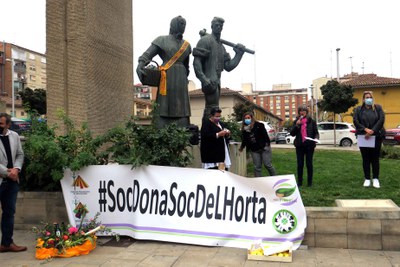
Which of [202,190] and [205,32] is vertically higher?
[205,32]

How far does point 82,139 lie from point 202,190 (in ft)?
7.72

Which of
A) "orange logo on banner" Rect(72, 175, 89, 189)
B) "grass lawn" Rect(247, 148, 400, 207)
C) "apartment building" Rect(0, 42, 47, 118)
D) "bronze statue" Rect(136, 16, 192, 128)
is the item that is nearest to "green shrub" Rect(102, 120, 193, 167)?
"orange logo on banner" Rect(72, 175, 89, 189)

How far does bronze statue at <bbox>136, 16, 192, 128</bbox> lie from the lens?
7.72 metres

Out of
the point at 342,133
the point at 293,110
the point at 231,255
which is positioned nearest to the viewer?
the point at 231,255

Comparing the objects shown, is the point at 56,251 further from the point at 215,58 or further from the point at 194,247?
the point at 215,58

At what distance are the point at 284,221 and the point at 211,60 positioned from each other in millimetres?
4270

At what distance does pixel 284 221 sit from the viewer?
16.6ft

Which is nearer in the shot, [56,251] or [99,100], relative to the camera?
[56,251]

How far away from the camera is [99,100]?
462 inches

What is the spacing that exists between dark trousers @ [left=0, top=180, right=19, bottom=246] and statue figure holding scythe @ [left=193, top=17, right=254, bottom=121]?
407 cm

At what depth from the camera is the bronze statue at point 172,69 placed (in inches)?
304

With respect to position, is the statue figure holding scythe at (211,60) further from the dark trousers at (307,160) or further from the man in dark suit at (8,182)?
the man in dark suit at (8,182)

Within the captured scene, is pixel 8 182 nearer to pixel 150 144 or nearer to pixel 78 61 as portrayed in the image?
pixel 150 144

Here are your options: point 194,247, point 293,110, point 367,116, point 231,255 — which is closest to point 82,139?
point 194,247
